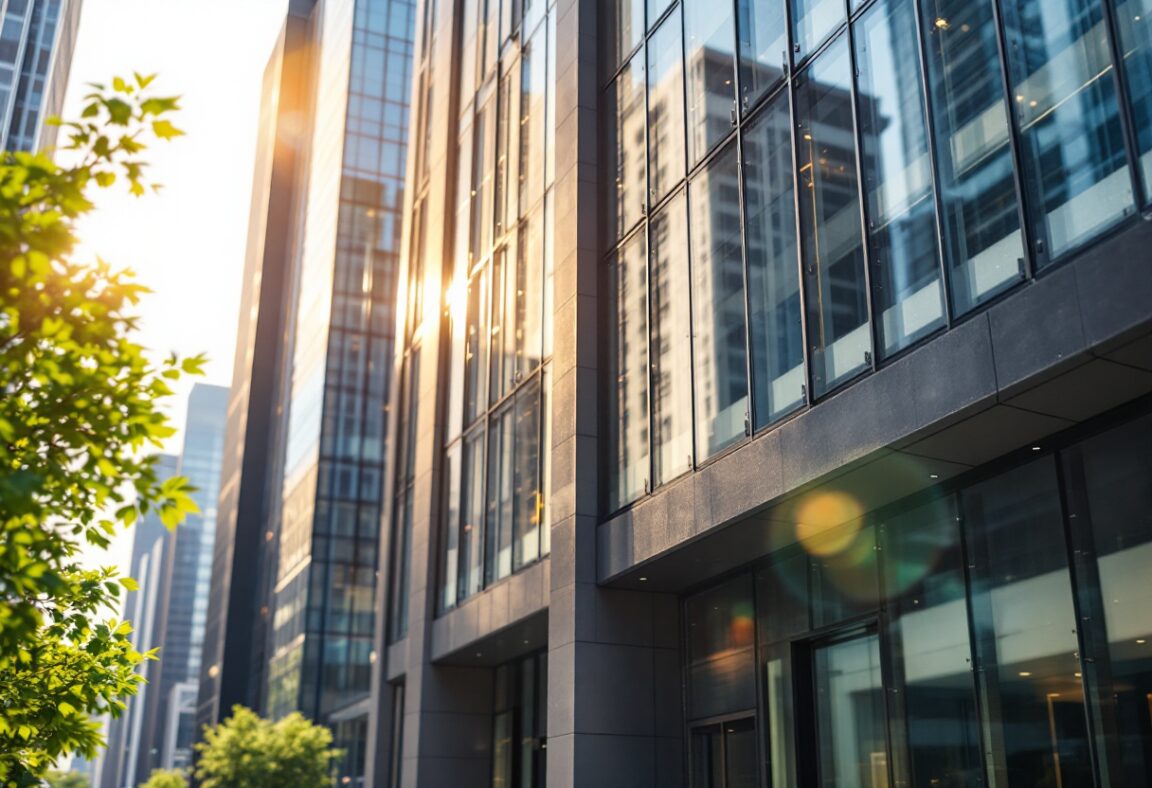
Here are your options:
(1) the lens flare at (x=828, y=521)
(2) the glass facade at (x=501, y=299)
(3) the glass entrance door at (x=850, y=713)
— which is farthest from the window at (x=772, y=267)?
(2) the glass facade at (x=501, y=299)

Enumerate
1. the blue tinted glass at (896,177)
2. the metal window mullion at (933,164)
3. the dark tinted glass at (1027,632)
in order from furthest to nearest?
1. the blue tinted glass at (896,177)
2. the metal window mullion at (933,164)
3. the dark tinted glass at (1027,632)

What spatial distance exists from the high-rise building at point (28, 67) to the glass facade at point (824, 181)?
2825 inches

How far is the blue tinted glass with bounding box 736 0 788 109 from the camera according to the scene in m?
17.8

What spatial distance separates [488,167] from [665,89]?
395 inches

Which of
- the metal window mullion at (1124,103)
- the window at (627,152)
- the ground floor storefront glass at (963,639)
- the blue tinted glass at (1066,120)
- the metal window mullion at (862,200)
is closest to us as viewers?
the metal window mullion at (1124,103)

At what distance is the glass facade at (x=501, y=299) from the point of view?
25.3 meters

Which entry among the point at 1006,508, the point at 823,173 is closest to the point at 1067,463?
the point at 1006,508

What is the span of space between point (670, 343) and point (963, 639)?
7404mm

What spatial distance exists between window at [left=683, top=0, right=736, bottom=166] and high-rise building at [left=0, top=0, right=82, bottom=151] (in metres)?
72.3

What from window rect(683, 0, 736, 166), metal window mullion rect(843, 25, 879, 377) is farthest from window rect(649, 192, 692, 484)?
metal window mullion rect(843, 25, 879, 377)

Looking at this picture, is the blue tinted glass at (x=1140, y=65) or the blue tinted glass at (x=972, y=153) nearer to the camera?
the blue tinted glass at (x=1140, y=65)

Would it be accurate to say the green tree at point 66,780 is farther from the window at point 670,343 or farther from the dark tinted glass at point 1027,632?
the dark tinted glass at point 1027,632

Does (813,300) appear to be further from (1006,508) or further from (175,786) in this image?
(175,786)

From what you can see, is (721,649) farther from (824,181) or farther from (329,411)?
(329,411)
